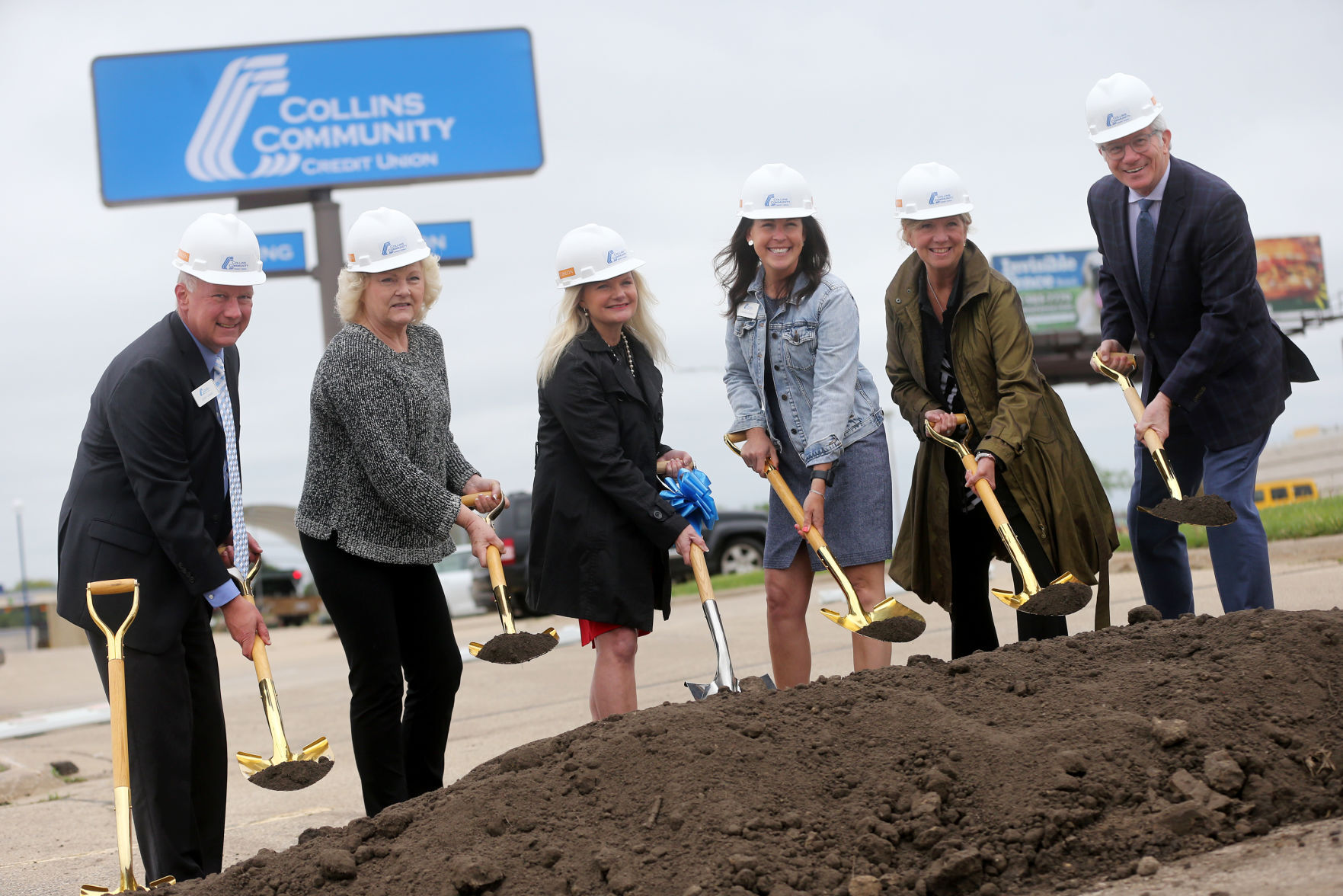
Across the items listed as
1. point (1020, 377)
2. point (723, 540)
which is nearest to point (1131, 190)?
point (1020, 377)

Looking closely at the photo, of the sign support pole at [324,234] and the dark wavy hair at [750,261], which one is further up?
the sign support pole at [324,234]

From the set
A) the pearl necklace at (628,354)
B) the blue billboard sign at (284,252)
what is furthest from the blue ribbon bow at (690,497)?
→ the blue billboard sign at (284,252)

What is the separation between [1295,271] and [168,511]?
47.1 meters

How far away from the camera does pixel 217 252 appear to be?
3475 millimetres

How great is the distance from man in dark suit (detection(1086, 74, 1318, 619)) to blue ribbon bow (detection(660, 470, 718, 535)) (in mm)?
1492

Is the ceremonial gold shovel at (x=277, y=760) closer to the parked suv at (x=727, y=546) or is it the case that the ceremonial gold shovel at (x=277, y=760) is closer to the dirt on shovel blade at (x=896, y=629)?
the dirt on shovel blade at (x=896, y=629)

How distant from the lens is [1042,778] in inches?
109

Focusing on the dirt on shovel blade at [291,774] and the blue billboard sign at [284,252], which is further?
the blue billboard sign at [284,252]

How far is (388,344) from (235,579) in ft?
2.81

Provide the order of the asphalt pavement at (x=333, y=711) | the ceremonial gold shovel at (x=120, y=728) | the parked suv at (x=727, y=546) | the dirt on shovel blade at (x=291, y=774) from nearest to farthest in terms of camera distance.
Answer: the ceremonial gold shovel at (x=120, y=728) < the dirt on shovel blade at (x=291, y=774) < the asphalt pavement at (x=333, y=711) < the parked suv at (x=727, y=546)

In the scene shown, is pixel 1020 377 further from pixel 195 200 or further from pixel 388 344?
pixel 195 200

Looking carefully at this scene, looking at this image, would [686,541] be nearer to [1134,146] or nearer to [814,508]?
[814,508]

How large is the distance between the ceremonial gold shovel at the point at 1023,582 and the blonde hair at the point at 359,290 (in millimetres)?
1753

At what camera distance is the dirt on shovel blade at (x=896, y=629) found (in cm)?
402
